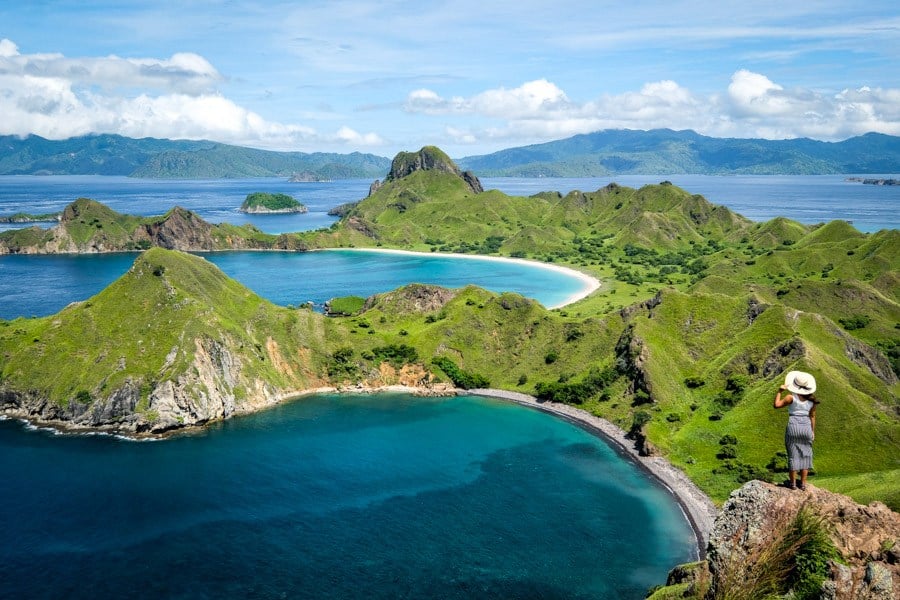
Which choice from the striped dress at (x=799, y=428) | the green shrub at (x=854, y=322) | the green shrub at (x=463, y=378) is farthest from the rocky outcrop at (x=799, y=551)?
the green shrub at (x=854, y=322)

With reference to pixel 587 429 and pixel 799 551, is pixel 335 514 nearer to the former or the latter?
pixel 587 429

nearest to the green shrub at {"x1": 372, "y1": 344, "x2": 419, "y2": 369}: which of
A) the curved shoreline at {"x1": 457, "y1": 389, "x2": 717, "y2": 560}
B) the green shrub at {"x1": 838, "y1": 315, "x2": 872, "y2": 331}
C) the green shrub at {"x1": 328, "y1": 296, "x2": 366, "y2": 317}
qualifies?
the curved shoreline at {"x1": 457, "y1": 389, "x2": 717, "y2": 560}

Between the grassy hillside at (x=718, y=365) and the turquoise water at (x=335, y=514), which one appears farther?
the grassy hillside at (x=718, y=365)

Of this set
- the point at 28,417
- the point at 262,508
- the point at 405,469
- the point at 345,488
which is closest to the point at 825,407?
the point at 405,469

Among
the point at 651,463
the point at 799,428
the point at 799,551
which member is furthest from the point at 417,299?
the point at 799,428

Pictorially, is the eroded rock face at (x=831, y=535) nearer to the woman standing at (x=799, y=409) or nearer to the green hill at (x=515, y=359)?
the woman standing at (x=799, y=409)

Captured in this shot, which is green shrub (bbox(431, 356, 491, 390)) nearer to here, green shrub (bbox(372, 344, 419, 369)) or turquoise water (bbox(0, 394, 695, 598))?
green shrub (bbox(372, 344, 419, 369))
